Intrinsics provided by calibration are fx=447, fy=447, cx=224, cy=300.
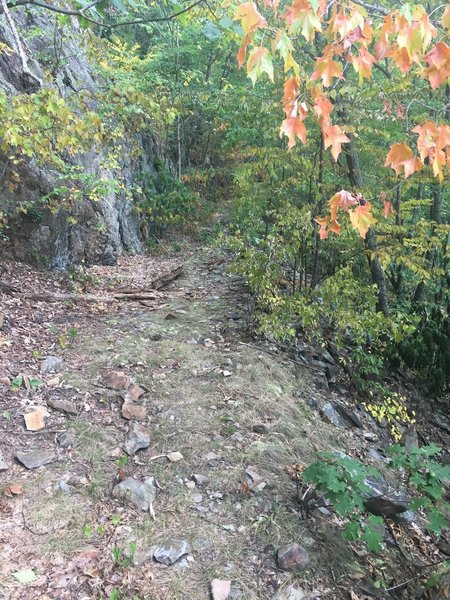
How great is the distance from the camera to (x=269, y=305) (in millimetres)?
5344

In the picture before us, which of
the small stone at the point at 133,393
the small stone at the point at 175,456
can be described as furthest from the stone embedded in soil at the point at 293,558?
the small stone at the point at 133,393

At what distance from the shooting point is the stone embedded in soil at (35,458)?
2984mm

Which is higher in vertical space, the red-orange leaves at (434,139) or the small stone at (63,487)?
the red-orange leaves at (434,139)

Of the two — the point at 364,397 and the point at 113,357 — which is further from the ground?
the point at 113,357

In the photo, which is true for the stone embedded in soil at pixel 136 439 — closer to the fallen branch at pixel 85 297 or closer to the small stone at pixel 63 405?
the small stone at pixel 63 405

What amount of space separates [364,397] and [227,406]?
7.31 feet

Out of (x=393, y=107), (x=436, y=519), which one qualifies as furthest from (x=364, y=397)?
(x=393, y=107)

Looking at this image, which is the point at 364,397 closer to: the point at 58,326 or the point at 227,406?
the point at 227,406

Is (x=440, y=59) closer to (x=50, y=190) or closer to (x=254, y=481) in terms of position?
(x=254, y=481)

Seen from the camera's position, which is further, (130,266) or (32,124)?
(130,266)

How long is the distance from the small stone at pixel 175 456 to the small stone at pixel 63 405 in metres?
0.87

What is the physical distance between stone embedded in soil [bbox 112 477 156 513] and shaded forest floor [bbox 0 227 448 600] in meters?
0.03

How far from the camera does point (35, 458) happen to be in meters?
3.04

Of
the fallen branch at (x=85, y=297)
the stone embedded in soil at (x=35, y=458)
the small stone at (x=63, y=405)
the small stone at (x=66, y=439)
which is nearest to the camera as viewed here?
the stone embedded in soil at (x=35, y=458)
